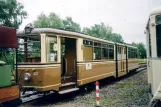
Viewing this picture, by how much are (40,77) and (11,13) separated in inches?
953

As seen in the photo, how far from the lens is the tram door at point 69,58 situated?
12.7m

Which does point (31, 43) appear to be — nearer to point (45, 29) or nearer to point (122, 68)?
point (45, 29)

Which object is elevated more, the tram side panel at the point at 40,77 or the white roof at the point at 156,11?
the white roof at the point at 156,11

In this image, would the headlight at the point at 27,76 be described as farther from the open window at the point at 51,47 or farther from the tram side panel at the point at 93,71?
the tram side panel at the point at 93,71

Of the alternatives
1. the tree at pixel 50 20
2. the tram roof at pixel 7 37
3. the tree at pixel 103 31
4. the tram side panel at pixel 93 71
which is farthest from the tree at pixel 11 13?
the tree at pixel 103 31

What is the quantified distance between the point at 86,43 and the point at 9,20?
2094 centimetres

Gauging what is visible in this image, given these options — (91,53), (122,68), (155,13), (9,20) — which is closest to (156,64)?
(155,13)

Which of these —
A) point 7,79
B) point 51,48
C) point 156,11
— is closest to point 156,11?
point 156,11

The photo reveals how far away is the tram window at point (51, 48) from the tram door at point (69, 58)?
195 cm

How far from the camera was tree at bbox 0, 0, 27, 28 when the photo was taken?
30844mm

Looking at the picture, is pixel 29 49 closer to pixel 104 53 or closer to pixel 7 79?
pixel 7 79

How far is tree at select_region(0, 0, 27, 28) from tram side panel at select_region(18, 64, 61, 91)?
71.3 feet

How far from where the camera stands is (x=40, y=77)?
995 centimetres

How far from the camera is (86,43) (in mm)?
13164
